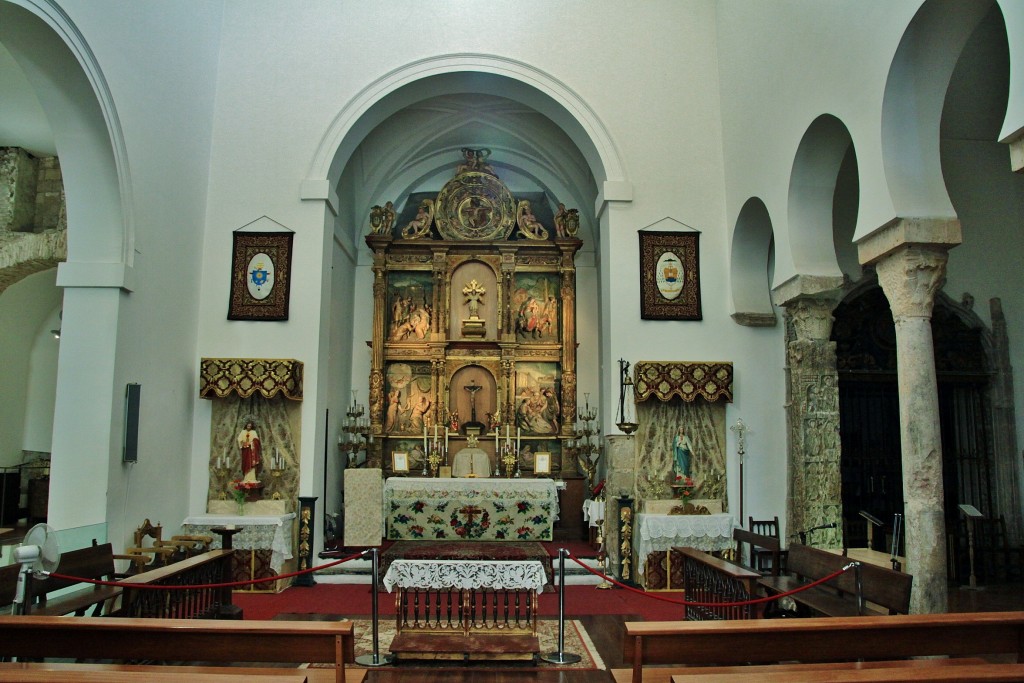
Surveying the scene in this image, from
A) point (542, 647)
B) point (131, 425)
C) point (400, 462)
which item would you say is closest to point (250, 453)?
point (131, 425)

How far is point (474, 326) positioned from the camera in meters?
15.2

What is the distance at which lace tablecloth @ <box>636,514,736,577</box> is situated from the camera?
10125 mm

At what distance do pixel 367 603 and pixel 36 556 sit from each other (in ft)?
14.5

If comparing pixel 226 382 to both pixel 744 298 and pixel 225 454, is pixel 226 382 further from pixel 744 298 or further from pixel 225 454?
pixel 744 298

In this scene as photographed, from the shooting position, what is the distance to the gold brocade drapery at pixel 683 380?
10.6 m

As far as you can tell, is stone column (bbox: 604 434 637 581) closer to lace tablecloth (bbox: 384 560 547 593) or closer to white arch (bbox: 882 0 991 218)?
lace tablecloth (bbox: 384 560 547 593)

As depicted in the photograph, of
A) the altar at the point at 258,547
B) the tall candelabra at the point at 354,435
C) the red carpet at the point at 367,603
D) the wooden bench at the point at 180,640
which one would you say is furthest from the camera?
the tall candelabra at the point at 354,435

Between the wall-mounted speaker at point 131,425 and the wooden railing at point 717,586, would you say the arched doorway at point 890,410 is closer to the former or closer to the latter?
the wooden railing at point 717,586

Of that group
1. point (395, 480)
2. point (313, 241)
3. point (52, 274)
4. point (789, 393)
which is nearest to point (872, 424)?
point (789, 393)

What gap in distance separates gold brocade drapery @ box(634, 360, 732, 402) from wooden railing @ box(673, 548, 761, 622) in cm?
270

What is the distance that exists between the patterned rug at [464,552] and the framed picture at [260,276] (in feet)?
12.1

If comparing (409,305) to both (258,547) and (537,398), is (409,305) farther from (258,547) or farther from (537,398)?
(258,547)

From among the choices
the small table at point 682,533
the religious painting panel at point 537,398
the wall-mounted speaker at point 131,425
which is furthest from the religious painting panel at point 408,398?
the wall-mounted speaker at point 131,425

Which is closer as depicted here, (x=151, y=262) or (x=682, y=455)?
(x=151, y=262)
